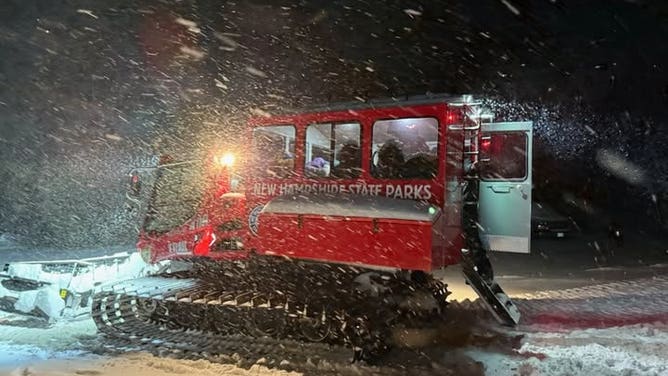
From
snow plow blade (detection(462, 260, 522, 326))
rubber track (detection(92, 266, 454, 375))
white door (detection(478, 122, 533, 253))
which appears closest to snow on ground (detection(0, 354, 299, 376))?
rubber track (detection(92, 266, 454, 375))

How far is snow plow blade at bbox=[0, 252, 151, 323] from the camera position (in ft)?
24.5

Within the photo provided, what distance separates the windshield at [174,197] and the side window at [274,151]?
95 centimetres

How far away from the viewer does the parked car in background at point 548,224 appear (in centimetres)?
2062

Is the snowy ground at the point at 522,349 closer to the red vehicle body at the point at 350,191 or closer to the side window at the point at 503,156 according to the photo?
the red vehicle body at the point at 350,191

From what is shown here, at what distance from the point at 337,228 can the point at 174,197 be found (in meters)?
2.97

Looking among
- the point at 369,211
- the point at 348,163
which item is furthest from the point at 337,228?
the point at 348,163

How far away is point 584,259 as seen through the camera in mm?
16703

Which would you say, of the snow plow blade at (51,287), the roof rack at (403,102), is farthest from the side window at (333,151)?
the snow plow blade at (51,287)

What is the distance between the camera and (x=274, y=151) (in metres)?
7.15

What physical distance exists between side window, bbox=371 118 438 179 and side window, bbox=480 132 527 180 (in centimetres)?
101

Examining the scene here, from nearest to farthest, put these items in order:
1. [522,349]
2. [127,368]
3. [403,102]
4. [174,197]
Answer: [127,368], [403,102], [522,349], [174,197]

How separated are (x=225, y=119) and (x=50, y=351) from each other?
Answer: 3.99 metres

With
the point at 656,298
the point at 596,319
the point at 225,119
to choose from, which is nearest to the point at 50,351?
the point at 225,119

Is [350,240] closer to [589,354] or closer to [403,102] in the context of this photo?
[403,102]
